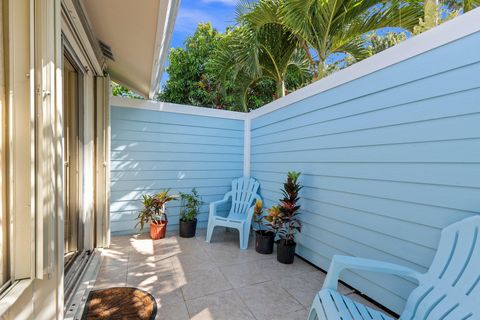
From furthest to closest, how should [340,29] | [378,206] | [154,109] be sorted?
1. [154,109]
2. [340,29]
3. [378,206]

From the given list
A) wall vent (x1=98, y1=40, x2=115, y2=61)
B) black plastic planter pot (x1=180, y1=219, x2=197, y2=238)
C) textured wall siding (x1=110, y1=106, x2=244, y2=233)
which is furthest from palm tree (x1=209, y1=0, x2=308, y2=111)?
black plastic planter pot (x1=180, y1=219, x2=197, y2=238)

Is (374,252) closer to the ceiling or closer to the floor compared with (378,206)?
closer to the floor

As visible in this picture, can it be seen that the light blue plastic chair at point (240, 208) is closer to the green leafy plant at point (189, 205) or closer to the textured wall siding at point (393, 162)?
the green leafy plant at point (189, 205)

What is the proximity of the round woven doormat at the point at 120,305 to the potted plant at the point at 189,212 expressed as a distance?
4.85 ft

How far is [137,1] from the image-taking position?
68.6 inches

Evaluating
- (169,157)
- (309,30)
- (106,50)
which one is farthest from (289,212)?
(106,50)

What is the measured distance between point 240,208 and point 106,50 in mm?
2896

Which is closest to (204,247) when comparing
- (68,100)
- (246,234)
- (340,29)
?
(246,234)

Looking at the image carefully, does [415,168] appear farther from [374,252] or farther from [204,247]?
[204,247]

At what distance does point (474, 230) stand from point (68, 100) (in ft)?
10.7

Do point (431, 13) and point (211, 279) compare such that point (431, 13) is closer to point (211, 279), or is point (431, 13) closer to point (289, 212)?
point (289, 212)

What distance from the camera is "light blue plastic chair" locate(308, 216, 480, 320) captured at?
123cm

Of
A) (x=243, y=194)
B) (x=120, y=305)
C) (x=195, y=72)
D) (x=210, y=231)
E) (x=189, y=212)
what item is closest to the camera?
(x=120, y=305)

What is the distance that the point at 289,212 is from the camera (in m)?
2.88
